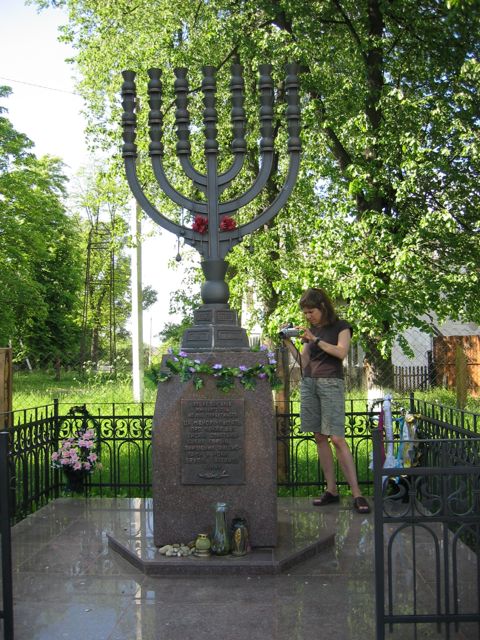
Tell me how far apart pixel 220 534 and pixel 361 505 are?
5.94 ft

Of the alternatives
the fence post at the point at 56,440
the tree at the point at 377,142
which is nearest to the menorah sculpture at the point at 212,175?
the fence post at the point at 56,440

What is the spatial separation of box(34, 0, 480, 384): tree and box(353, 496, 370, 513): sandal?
4.17m

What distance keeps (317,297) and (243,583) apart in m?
2.53

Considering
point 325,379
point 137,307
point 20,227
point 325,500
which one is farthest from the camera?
point 20,227

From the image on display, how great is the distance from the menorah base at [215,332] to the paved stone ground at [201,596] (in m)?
1.63

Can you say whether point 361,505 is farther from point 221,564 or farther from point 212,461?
point 221,564

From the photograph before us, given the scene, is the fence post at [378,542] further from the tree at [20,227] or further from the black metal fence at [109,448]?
the tree at [20,227]

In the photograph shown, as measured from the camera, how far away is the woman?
629 centimetres

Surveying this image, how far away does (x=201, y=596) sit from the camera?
4.54 m

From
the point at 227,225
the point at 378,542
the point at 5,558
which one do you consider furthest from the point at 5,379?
the point at 378,542

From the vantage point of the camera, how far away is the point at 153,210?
19.4ft

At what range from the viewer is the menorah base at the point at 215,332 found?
5.55 meters

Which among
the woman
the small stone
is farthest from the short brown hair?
the small stone

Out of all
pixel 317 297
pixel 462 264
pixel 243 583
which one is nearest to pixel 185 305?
pixel 462 264
